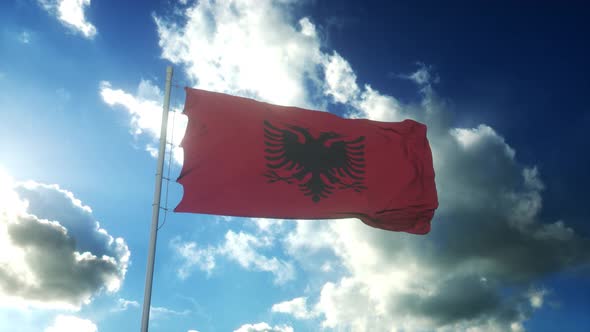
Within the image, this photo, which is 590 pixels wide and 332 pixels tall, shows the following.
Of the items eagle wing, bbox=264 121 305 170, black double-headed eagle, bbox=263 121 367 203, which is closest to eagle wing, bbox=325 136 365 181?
black double-headed eagle, bbox=263 121 367 203

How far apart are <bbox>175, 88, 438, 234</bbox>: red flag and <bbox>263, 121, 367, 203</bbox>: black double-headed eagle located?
36 mm

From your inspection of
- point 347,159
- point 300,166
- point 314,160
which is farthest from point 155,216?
point 347,159

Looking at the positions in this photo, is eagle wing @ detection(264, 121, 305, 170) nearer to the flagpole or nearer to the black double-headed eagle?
the black double-headed eagle

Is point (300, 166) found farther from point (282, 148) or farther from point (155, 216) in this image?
point (155, 216)

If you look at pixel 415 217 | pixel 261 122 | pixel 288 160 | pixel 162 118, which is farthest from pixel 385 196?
pixel 162 118

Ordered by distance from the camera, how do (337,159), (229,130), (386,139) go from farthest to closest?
(386,139) < (337,159) < (229,130)

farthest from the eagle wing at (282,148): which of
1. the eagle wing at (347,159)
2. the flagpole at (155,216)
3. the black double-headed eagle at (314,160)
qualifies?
the flagpole at (155,216)

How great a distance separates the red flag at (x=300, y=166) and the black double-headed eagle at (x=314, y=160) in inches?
1.4

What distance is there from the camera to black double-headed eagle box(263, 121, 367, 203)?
16.1m

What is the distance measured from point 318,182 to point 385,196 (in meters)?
2.88

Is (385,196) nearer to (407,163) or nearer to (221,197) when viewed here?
(407,163)

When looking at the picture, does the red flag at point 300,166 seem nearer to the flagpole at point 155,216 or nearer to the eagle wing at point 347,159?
the eagle wing at point 347,159

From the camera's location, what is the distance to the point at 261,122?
16.6 meters

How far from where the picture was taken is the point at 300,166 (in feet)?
54.2
